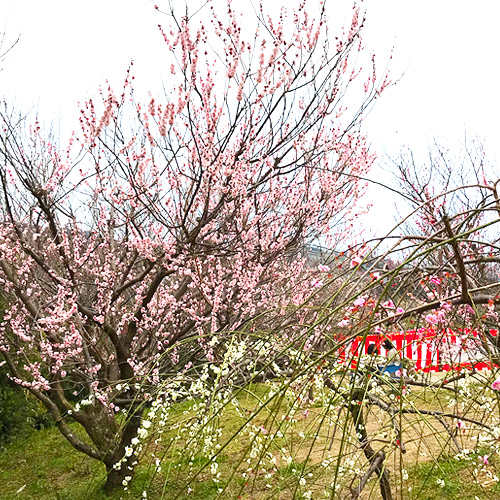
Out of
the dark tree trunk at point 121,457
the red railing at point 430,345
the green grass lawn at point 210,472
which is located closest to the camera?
the red railing at point 430,345

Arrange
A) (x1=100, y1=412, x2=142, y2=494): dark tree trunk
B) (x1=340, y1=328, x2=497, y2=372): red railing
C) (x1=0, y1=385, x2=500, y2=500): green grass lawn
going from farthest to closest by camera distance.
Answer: (x1=100, y1=412, x2=142, y2=494): dark tree trunk < (x1=0, y1=385, x2=500, y2=500): green grass lawn < (x1=340, y1=328, x2=497, y2=372): red railing

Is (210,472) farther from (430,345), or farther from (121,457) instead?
(430,345)

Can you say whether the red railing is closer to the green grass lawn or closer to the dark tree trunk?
the green grass lawn

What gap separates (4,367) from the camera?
811 cm

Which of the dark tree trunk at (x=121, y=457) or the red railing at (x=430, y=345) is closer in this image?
the red railing at (x=430, y=345)

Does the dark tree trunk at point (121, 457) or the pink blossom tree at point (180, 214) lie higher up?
the pink blossom tree at point (180, 214)

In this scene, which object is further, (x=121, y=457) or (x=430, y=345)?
(x=121, y=457)

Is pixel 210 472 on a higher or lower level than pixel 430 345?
lower

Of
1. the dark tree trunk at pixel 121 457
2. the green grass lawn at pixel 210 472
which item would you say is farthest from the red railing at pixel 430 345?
the dark tree trunk at pixel 121 457

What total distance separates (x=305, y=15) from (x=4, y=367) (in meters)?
7.08

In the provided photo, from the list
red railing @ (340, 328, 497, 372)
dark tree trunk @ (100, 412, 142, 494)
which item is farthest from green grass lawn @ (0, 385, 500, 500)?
red railing @ (340, 328, 497, 372)

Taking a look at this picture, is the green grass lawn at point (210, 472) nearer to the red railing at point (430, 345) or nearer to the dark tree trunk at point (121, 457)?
the dark tree trunk at point (121, 457)

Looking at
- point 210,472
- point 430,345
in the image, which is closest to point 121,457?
point 210,472

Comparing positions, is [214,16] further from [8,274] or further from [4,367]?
[4,367]
